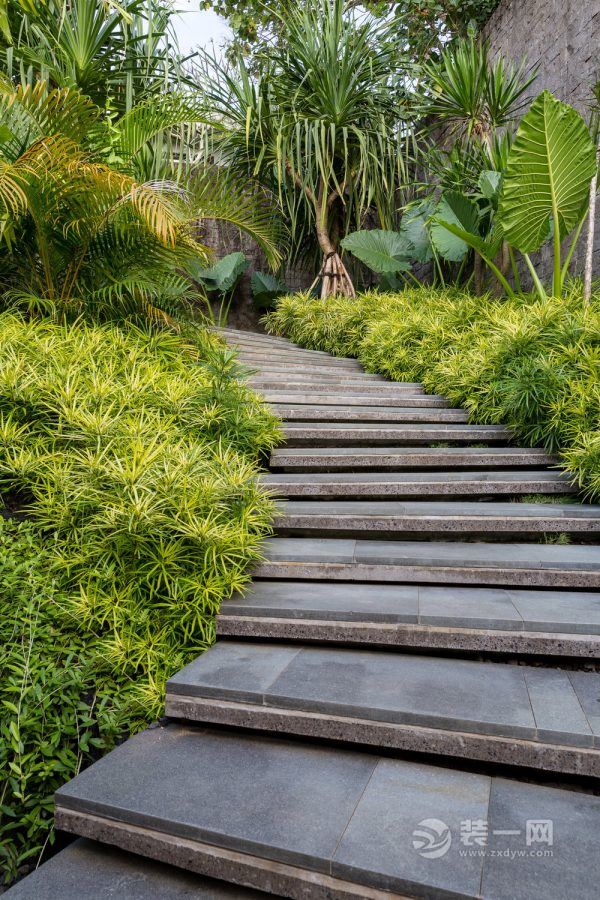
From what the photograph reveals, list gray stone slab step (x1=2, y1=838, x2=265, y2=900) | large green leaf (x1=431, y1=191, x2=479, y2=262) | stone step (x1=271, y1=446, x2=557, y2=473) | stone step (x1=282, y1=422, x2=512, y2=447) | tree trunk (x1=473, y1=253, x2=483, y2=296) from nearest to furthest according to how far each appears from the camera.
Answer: gray stone slab step (x1=2, y1=838, x2=265, y2=900) < stone step (x1=271, y1=446, x2=557, y2=473) < stone step (x1=282, y1=422, x2=512, y2=447) < large green leaf (x1=431, y1=191, x2=479, y2=262) < tree trunk (x1=473, y1=253, x2=483, y2=296)

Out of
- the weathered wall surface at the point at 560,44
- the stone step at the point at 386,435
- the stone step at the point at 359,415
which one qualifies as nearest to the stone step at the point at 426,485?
the stone step at the point at 386,435

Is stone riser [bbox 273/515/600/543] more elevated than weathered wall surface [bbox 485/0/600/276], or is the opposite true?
weathered wall surface [bbox 485/0/600/276]

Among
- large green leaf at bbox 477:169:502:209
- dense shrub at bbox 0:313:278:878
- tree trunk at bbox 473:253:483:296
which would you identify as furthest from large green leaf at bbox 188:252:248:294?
dense shrub at bbox 0:313:278:878

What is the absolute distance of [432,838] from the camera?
4.45 ft

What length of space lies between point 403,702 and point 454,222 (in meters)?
5.69

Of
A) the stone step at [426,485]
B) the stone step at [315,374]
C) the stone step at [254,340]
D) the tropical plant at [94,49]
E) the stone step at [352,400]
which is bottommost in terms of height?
the stone step at [426,485]

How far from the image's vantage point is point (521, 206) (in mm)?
4770

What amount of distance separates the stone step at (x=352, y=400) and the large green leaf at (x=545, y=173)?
1644 mm

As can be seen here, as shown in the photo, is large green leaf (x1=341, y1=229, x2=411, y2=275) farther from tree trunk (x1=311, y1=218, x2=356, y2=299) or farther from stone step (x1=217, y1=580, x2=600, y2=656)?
stone step (x1=217, y1=580, x2=600, y2=656)

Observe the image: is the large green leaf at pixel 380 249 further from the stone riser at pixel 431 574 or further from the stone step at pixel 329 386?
the stone riser at pixel 431 574

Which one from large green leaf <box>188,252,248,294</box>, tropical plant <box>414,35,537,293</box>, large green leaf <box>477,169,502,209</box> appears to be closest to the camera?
large green leaf <box>477,169,502,209</box>

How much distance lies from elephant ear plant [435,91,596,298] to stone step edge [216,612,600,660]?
12.4ft

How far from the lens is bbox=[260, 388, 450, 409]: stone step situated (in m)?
4.62

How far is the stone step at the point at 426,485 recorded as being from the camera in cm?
328
